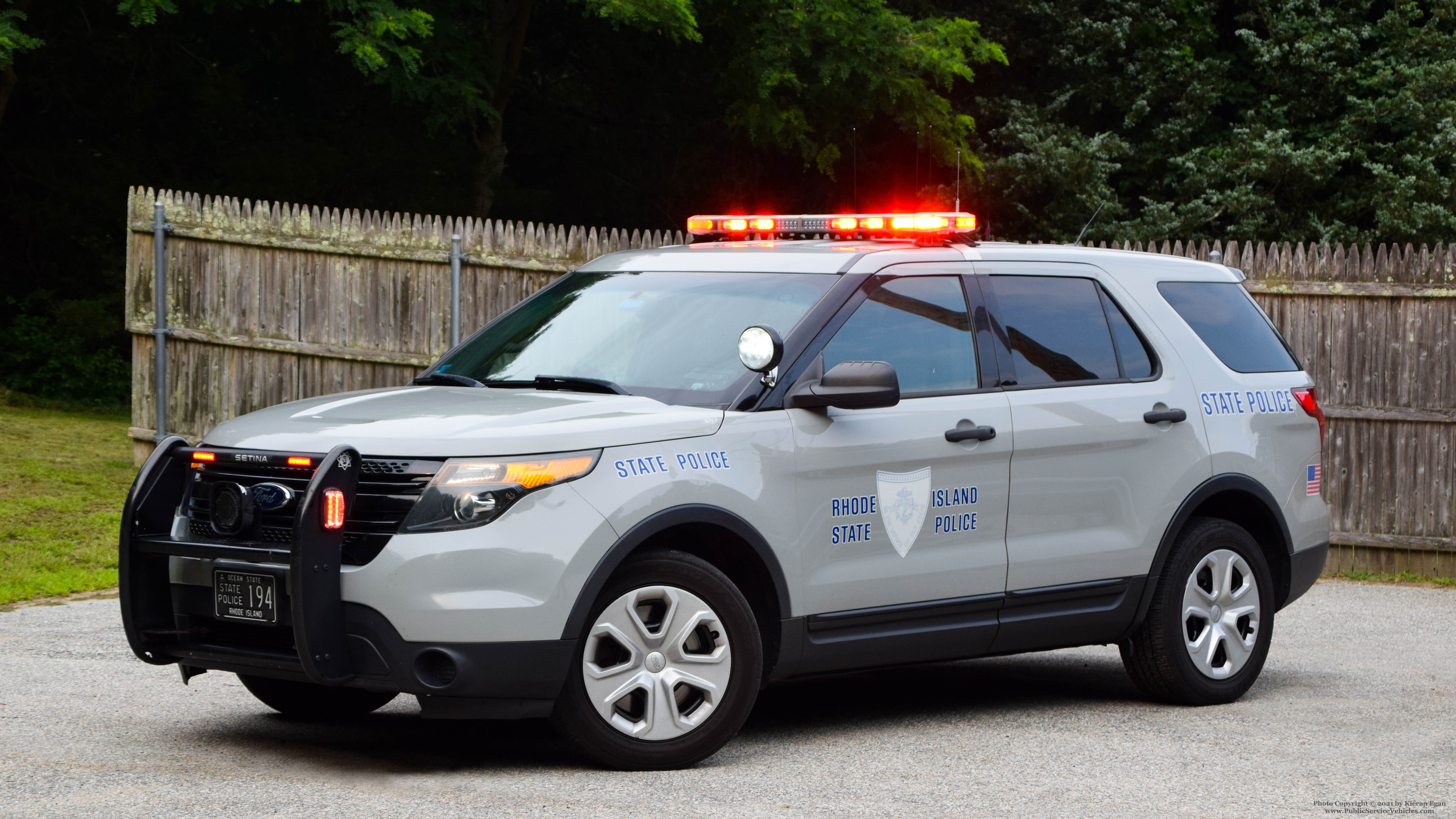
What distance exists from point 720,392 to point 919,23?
19.5 meters

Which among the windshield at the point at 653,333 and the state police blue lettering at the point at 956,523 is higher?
the windshield at the point at 653,333

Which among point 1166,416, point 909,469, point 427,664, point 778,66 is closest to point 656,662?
point 427,664

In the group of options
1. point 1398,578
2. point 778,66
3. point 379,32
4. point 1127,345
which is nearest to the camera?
point 1127,345

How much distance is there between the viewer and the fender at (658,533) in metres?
5.60

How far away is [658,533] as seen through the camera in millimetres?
5863

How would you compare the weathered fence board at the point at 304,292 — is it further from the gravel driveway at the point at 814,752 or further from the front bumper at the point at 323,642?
the front bumper at the point at 323,642

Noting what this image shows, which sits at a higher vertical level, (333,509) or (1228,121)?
(1228,121)

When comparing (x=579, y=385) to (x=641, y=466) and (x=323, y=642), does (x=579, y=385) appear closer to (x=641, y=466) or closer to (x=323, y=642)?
(x=641, y=466)

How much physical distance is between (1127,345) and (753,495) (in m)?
2.15

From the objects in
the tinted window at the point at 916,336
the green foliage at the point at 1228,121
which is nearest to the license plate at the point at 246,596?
the tinted window at the point at 916,336

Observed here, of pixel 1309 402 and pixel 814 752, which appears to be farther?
pixel 1309 402

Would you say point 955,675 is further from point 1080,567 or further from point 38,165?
point 38,165

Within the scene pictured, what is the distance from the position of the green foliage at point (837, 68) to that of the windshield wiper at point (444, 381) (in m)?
17.1

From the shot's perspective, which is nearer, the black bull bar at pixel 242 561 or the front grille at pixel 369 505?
the black bull bar at pixel 242 561
